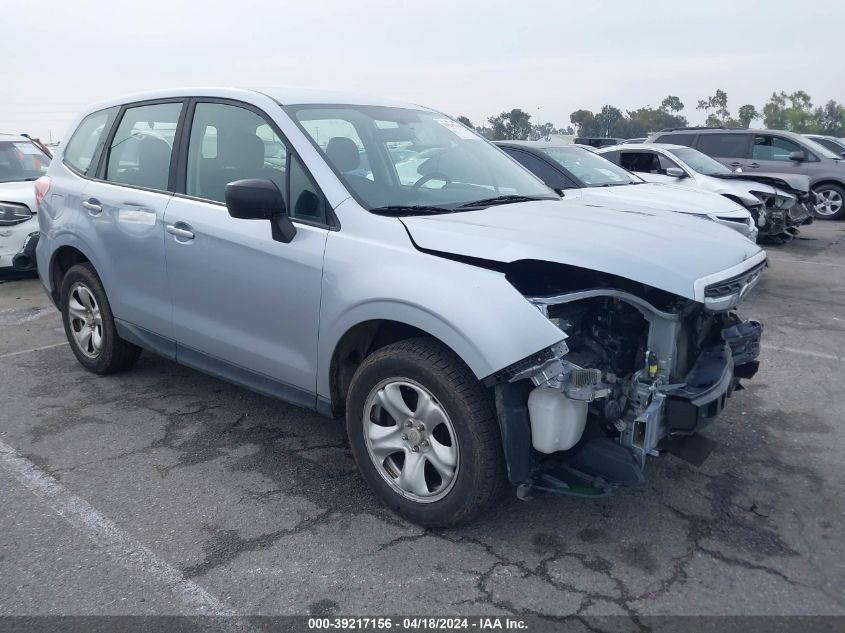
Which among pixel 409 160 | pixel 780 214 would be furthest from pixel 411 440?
pixel 780 214

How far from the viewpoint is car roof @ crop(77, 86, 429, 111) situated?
12.7ft

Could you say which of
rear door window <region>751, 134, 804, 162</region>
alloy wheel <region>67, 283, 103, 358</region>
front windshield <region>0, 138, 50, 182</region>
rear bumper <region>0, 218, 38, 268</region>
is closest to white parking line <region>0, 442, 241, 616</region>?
alloy wheel <region>67, 283, 103, 358</region>

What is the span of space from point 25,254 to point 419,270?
6.39 m

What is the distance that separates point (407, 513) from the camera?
126 inches

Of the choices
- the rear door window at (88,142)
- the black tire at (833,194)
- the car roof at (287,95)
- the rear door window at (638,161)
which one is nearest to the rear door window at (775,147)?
the black tire at (833,194)

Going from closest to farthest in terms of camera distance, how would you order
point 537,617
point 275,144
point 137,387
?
point 537,617, point 275,144, point 137,387

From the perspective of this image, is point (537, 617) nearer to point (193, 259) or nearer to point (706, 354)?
point (706, 354)

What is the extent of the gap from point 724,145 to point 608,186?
7.60m

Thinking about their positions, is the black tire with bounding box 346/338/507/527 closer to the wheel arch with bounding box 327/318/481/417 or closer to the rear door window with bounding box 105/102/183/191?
the wheel arch with bounding box 327/318/481/417

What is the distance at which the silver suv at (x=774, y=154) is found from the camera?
47.0ft

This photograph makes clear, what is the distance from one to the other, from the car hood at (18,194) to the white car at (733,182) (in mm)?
7795

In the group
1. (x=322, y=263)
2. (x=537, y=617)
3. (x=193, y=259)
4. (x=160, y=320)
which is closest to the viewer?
(x=537, y=617)

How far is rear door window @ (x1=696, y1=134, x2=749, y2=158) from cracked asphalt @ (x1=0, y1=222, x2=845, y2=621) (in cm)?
1082

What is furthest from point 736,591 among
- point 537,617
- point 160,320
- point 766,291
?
point 766,291
